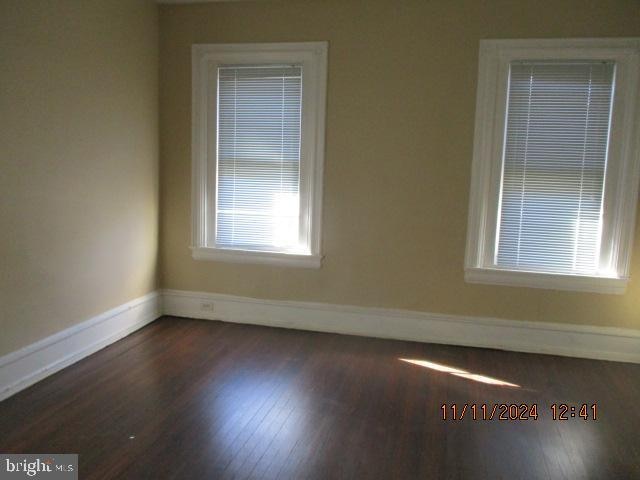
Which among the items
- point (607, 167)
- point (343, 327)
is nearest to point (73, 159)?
point (343, 327)

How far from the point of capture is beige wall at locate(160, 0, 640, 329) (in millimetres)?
3732

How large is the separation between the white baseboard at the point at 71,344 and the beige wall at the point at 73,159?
6cm

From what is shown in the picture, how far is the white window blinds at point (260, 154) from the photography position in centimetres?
413

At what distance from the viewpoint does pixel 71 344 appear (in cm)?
340

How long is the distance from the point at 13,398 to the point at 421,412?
7.52 feet

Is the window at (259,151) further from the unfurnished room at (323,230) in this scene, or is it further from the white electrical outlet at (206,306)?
the white electrical outlet at (206,306)

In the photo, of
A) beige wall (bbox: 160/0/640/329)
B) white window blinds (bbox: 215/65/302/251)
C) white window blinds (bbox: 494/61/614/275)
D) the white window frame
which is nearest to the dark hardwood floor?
beige wall (bbox: 160/0/640/329)

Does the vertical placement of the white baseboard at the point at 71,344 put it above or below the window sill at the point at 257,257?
below

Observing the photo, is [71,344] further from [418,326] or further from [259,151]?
[418,326]

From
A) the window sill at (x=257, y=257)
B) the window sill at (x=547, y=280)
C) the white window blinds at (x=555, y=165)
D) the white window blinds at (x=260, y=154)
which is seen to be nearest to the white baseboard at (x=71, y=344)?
the window sill at (x=257, y=257)

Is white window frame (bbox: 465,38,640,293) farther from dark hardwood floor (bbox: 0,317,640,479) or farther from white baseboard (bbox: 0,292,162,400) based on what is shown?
white baseboard (bbox: 0,292,162,400)

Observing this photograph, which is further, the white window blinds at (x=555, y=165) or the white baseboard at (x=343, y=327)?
the white window blinds at (x=555, y=165)

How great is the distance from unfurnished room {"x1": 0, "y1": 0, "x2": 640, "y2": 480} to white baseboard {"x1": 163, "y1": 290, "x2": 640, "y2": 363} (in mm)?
18

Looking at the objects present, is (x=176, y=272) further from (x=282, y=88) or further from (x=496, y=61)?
(x=496, y=61)
